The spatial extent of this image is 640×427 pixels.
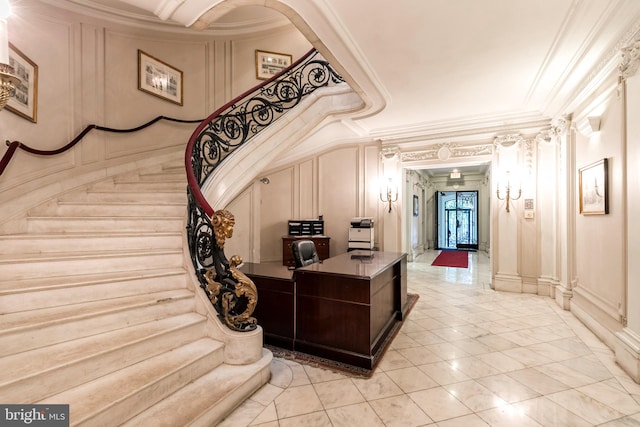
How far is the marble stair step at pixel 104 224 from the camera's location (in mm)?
2816

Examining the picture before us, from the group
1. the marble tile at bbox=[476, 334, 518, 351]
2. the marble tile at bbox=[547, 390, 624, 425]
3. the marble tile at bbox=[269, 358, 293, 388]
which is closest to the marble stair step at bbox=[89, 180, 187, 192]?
the marble tile at bbox=[269, 358, 293, 388]

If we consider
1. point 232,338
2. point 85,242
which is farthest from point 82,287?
point 232,338

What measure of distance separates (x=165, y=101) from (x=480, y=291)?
22.6ft

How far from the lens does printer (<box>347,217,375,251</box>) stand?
6297 mm

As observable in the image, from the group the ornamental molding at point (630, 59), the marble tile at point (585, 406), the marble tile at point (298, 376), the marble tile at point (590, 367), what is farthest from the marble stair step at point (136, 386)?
the ornamental molding at point (630, 59)

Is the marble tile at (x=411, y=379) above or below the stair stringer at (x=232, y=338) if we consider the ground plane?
below

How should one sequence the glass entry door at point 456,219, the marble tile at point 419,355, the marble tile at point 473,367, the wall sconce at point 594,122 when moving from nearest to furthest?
the marble tile at point 473,367 → the marble tile at point 419,355 → the wall sconce at point 594,122 → the glass entry door at point 456,219

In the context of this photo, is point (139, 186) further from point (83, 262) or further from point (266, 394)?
point (266, 394)

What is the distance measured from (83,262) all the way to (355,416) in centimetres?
248

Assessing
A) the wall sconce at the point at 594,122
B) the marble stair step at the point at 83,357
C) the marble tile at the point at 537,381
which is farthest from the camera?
the wall sconce at the point at 594,122

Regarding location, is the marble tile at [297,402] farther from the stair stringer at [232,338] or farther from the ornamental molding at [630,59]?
the ornamental molding at [630,59]

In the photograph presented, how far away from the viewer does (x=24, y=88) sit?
3408mm

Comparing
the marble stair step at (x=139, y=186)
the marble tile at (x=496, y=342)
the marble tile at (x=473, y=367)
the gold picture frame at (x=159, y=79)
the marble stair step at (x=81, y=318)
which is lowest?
the marble tile at (x=473, y=367)

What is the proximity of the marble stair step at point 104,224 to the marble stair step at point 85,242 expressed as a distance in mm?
202
